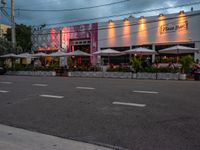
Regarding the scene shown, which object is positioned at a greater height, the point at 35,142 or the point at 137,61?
the point at 137,61

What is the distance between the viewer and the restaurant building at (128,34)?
27.6m

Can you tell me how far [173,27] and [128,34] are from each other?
5.70 m

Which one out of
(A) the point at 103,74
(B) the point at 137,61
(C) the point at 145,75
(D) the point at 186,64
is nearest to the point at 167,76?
(D) the point at 186,64

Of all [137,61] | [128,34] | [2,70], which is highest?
[128,34]

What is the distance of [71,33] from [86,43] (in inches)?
122

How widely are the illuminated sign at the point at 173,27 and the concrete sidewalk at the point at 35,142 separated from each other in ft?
81.8

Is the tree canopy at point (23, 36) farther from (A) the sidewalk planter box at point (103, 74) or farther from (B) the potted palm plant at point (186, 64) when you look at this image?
(B) the potted palm plant at point (186, 64)

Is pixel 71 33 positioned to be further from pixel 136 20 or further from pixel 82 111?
pixel 82 111

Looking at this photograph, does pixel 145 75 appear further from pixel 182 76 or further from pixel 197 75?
pixel 197 75

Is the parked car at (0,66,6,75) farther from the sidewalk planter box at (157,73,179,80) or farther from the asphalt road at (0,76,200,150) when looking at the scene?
the asphalt road at (0,76,200,150)

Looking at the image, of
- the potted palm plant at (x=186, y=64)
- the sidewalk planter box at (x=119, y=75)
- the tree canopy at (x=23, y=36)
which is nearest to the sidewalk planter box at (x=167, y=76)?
the potted palm plant at (x=186, y=64)

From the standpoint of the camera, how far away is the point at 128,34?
3197 cm

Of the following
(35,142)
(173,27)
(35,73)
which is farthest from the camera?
(35,73)

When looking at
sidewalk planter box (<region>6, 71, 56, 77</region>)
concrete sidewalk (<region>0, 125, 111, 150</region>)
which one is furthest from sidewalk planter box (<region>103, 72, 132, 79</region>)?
concrete sidewalk (<region>0, 125, 111, 150</region>)
